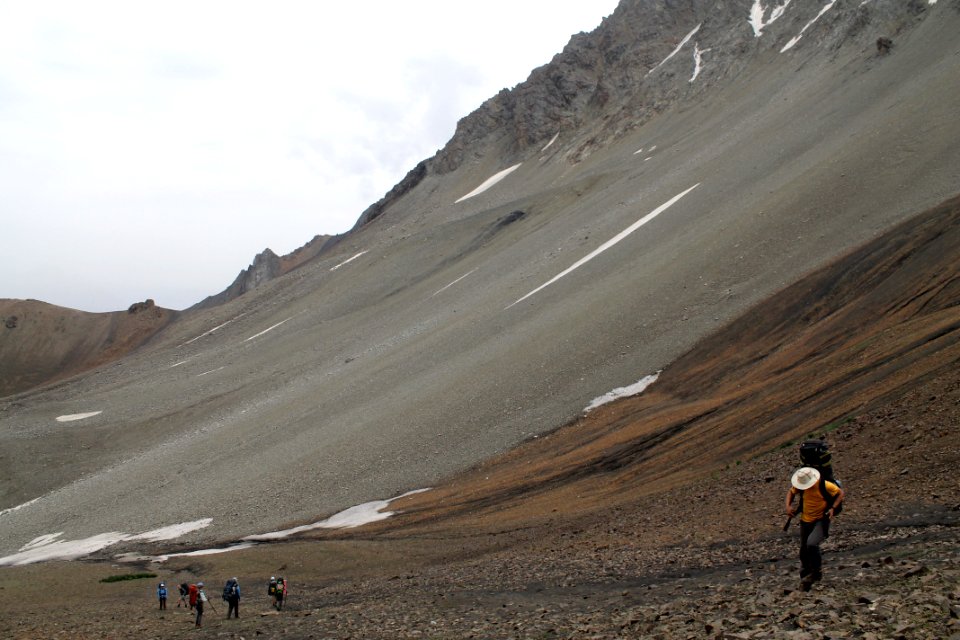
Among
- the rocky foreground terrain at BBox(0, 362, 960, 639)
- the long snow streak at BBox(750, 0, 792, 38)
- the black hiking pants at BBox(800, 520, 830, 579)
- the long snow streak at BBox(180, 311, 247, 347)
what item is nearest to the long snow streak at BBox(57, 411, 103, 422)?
the long snow streak at BBox(180, 311, 247, 347)

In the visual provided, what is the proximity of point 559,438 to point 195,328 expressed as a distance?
2875 inches

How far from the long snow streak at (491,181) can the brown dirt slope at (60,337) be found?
55910mm

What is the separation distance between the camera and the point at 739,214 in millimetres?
44125

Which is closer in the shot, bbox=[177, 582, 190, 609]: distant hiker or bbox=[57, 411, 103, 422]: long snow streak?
bbox=[177, 582, 190, 609]: distant hiker

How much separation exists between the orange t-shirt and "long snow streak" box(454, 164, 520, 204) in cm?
9748

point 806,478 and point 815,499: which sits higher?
point 806,478

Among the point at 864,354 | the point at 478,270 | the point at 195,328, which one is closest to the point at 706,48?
the point at 478,270

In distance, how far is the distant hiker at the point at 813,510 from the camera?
25.6ft

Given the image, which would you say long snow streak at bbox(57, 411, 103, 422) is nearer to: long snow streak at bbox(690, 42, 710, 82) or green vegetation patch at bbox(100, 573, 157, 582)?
green vegetation patch at bbox(100, 573, 157, 582)

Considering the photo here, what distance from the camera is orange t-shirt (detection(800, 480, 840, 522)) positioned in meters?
7.82

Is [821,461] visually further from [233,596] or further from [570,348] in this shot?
[570,348]

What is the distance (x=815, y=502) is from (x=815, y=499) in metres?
0.03

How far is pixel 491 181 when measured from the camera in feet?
355

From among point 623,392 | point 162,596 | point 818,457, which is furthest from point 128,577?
point 818,457
